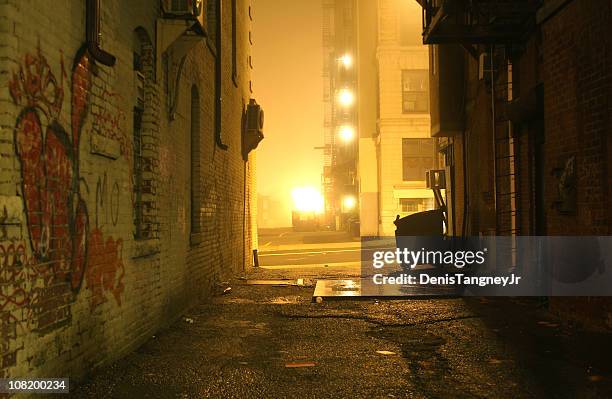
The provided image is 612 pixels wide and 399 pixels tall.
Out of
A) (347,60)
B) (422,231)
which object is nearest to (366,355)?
(422,231)

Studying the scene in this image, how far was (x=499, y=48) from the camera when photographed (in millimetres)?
11523

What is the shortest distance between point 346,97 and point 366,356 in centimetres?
4713

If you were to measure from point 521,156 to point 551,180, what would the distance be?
2247mm

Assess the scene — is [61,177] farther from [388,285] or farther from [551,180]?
[388,285]

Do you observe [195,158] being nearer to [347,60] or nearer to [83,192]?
[83,192]

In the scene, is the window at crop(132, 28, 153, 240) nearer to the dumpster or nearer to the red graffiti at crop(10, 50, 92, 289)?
the red graffiti at crop(10, 50, 92, 289)

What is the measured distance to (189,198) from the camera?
978cm

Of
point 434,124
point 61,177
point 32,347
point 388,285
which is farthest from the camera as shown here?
point 434,124

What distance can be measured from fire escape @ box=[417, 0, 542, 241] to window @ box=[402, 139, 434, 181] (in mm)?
22731

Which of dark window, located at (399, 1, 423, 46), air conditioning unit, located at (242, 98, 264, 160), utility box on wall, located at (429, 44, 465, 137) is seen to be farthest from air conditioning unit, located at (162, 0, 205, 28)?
dark window, located at (399, 1, 423, 46)

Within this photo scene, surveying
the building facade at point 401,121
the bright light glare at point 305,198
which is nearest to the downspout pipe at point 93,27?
the building facade at point 401,121

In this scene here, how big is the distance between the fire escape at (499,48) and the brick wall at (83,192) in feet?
16.5

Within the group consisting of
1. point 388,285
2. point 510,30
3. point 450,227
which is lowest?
point 388,285

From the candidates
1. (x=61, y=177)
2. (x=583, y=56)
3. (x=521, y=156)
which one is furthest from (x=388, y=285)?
(x=61, y=177)
